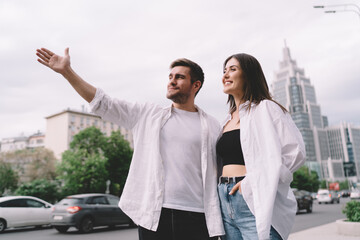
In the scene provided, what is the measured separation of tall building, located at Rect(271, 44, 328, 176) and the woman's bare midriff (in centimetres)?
15158

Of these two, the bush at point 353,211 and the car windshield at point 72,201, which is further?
the car windshield at point 72,201

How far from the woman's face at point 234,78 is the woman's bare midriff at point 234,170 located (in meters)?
0.68

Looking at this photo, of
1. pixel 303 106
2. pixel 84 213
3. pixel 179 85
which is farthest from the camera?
pixel 303 106

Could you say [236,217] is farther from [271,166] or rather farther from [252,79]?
[252,79]

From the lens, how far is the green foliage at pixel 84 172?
3772cm

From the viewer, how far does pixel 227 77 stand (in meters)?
2.92

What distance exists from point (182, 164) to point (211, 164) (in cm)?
27

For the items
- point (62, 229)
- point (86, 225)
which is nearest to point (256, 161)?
point (86, 225)

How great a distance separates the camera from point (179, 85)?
3016 mm

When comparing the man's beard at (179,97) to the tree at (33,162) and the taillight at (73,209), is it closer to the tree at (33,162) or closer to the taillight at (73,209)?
the taillight at (73,209)

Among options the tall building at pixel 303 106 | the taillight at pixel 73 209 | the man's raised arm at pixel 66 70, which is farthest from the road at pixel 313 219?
the tall building at pixel 303 106

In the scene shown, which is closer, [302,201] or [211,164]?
[211,164]

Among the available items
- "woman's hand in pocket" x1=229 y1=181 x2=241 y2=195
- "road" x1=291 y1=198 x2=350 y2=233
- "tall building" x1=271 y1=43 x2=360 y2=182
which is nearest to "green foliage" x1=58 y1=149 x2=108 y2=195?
"road" x1=291 y1=198 x2=350 y2=233

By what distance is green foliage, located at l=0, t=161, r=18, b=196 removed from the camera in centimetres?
4684
